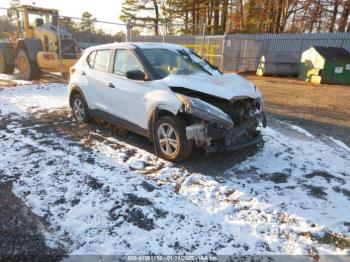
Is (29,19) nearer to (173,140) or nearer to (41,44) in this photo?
(41,44)

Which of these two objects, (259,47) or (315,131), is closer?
(315,131)

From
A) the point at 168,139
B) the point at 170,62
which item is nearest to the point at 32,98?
the point at 170,62

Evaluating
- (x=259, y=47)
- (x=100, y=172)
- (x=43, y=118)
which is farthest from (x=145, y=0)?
(x=100, y=172)

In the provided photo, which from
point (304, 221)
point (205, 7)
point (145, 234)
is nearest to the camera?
point (145, 234)

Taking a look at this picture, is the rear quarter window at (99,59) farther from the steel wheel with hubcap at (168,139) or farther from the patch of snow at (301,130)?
the patch of snow at (301,130)

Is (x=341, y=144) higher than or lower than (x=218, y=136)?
lower

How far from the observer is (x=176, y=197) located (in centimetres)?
370

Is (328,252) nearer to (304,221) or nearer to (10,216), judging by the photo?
(304,221)

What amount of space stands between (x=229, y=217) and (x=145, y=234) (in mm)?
943

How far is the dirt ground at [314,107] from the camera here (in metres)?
7.12

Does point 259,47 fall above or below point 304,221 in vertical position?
above

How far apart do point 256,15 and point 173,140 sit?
27528mm

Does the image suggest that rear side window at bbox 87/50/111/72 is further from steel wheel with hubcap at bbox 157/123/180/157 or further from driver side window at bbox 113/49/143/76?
steel wheel with hubcap at bbox 157/123/180/157

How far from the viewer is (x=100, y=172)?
432 centimetres
